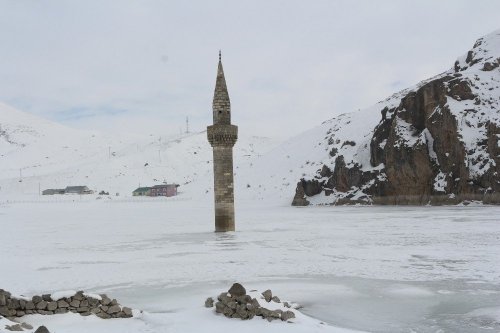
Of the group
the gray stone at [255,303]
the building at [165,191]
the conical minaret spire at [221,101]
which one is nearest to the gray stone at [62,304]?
the gray stone at [255,303]

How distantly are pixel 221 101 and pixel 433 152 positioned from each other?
3549 centimetres

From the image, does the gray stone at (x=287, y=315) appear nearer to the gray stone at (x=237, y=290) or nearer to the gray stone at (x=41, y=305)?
the gray stone at (x=237, y=290)

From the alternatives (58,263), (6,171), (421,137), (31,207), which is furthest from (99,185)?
(58,263)

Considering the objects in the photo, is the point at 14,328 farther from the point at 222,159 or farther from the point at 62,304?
the point at 222,159

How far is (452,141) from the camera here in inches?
2159

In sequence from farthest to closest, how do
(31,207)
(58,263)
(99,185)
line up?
(99,185) < (31,207) < (58,263)

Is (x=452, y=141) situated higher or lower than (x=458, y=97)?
lower

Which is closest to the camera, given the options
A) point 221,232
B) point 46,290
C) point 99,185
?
point 46,290

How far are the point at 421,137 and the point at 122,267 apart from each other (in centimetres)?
4839

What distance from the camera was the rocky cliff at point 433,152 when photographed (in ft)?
174

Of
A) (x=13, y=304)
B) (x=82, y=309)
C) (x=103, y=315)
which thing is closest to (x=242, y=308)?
(x=103, y=315)

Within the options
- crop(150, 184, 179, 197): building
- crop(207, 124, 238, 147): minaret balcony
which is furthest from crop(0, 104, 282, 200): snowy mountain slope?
crop(207, 124, 238, 147): minaret balcony

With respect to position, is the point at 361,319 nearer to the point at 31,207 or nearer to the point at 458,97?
the point at 458,97

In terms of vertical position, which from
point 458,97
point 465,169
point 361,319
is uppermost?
point 458,97
